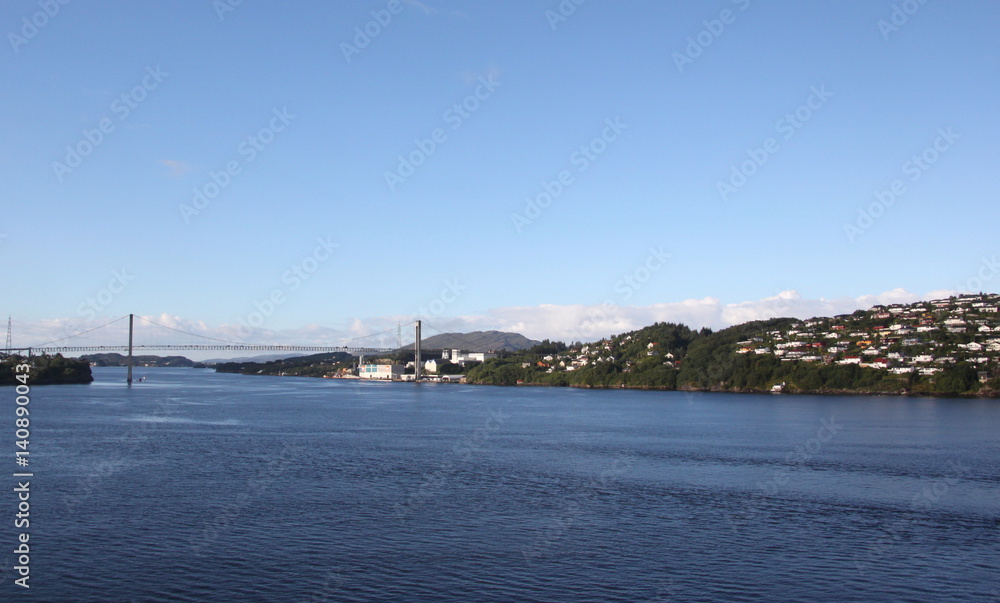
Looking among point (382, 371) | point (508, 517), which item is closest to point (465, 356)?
point (382, 371)

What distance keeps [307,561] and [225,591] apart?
51.3 inches

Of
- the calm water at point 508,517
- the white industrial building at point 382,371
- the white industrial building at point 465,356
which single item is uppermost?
the white industrial building at point 465,356

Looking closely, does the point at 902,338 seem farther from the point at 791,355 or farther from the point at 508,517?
the point at 508,517

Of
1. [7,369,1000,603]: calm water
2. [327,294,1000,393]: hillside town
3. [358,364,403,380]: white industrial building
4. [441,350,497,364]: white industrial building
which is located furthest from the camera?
[441,350,497,364]: white industrial building

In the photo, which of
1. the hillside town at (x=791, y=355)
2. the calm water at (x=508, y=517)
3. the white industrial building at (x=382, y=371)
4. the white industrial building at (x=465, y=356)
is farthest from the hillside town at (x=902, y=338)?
the white industrial building at (x=382, y=371)

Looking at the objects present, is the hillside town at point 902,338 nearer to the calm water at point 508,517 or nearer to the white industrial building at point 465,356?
the calm water at point 508,517

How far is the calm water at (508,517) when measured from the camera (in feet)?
29.6

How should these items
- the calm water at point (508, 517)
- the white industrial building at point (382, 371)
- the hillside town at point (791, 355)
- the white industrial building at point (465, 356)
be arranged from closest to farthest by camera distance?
the calm water at point (508, 517) → the hillside town at point (791, 355) → the white industrial building at point (382, 371) → the white industrial building at point (465, 356)

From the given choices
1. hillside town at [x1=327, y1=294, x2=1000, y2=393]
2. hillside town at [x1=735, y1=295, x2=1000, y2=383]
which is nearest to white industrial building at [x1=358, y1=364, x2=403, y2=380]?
hillside town at [x1=327, y1=294, x2=1000, y2=393]

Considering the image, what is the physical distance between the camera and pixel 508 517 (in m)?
12.3

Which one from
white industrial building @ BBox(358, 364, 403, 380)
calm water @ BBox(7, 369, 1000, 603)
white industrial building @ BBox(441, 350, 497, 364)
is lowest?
calm water @ BBox(7, 369, 1000, 603)

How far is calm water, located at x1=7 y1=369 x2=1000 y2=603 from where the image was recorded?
9.02 metres

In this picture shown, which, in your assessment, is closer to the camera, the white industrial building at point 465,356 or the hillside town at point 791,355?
A: the hillside town at point 791,355

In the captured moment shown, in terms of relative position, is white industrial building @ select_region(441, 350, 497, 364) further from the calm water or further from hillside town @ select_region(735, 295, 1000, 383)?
the calm water
